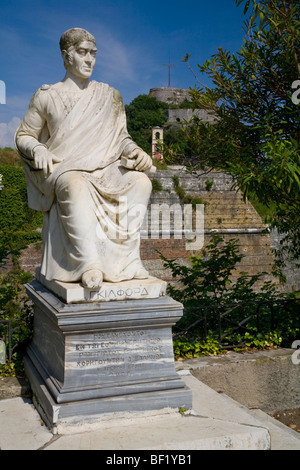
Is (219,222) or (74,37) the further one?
(219,222)

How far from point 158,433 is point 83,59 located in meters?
2.50

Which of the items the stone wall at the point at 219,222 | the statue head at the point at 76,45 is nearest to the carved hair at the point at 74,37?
the statue head at the point at 76,45

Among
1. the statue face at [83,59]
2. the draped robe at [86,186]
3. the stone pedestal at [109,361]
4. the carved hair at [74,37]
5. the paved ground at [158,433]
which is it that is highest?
the carved hair at [74,37]

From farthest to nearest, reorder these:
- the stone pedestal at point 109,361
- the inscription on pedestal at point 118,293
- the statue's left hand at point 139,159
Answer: the statue's left hand at point 139,159 < the inscription on pedestal at point 118,293 < the stone pedestal at point 109,361

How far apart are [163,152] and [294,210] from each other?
5.45 feet

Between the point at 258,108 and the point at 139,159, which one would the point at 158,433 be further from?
the point at 258,108

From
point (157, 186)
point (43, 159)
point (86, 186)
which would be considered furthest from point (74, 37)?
point (157, 186)

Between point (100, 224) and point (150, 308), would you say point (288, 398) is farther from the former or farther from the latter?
point (100, 224)

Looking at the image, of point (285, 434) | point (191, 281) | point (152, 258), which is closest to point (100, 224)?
point (285, 434)

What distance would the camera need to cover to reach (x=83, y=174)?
288 cm

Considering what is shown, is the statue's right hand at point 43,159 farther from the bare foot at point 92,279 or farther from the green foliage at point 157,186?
the green foliage at point 157,186

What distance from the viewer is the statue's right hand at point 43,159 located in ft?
9.59

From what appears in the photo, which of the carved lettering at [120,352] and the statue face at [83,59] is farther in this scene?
the statue face at [83,59]

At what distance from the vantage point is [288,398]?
13.1 ft
